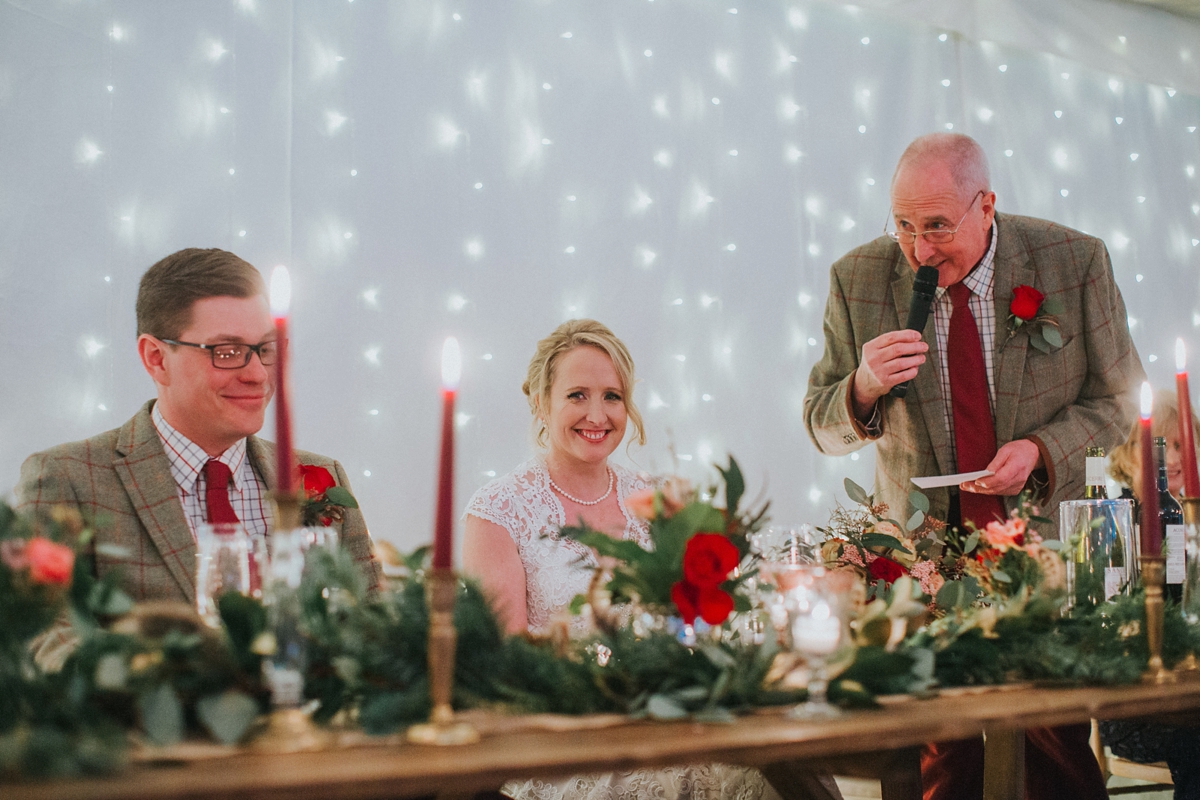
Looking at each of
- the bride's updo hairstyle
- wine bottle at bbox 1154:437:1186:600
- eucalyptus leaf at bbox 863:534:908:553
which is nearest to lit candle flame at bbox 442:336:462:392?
eucalyptus leaf at bbox 863:534:908:553

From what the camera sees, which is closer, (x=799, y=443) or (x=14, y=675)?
(x=14, y=675)

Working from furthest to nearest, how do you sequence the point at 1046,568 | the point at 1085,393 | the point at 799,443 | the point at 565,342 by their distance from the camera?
the point at 799,443 < the point at 565,342 < the point at 1085,393 < the point at 1046,568

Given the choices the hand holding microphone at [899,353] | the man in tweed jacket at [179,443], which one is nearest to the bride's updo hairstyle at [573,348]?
the hand holding microphone at [899,353]

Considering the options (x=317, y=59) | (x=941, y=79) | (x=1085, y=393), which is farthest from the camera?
(x=941, y=79)

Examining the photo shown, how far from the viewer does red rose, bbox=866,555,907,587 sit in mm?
1561

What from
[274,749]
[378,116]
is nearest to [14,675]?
[274,749]

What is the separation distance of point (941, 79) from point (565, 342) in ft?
8.41

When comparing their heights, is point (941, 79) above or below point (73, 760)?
above

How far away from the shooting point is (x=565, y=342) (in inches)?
98.8

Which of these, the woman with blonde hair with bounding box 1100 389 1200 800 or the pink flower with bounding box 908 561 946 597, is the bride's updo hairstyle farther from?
the woman with blonde hair with bounding box 1100 389 1200 800

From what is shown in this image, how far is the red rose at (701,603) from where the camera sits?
105 cm

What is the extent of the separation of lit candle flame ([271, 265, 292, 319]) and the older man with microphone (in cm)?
142

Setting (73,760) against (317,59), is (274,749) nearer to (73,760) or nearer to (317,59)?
(73,760)

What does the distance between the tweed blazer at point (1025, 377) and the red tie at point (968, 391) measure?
0.09ft
